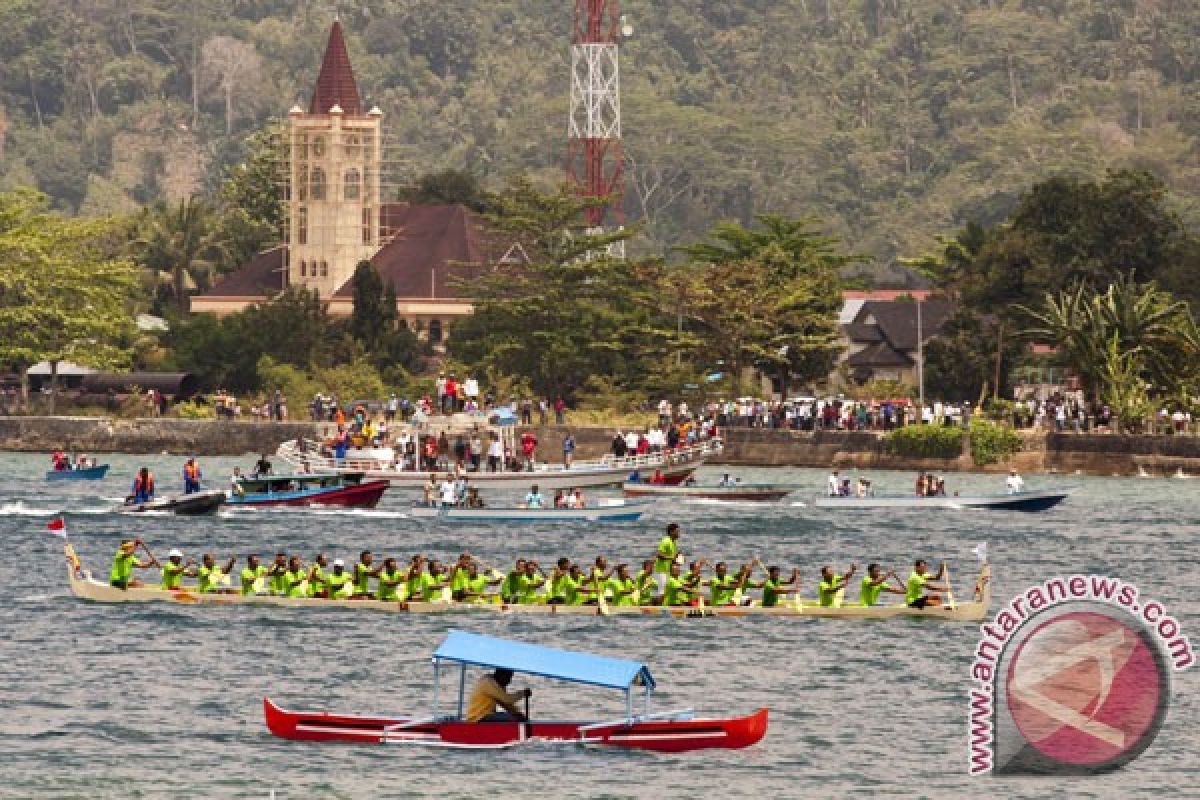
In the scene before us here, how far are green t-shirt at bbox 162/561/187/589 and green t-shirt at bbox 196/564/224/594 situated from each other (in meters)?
0.51

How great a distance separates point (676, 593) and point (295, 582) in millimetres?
9462

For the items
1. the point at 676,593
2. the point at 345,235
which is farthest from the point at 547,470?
the point at 345,235

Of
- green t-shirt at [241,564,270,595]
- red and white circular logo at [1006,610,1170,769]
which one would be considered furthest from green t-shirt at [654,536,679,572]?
red and white circular logo at [1006,610,1170,769]

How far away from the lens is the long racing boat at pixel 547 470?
4525 inches

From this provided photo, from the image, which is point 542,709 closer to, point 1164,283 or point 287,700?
point 287,700

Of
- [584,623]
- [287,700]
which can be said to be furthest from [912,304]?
[287,700]

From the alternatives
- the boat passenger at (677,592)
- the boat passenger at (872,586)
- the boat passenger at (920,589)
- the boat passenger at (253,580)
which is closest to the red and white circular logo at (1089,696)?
the boat passenger at (920,589)

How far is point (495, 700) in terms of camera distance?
51.3 m

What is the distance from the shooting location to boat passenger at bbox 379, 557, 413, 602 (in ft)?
226

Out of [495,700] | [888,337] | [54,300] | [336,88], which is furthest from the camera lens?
[336,88]

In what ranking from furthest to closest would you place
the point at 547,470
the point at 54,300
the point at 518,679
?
the point at 54,300, the point at 547,470, the point at 518,679

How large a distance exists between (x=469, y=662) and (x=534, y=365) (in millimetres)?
96197

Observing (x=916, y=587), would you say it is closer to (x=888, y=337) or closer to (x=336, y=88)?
(x=888, y=337)

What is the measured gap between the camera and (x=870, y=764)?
5262 centimetres
